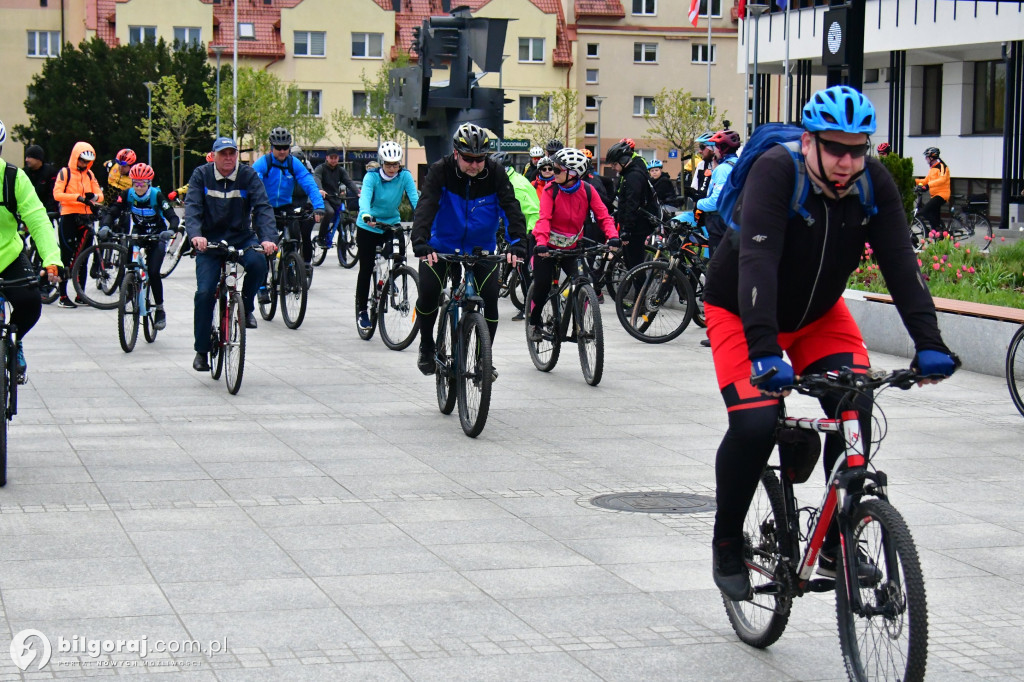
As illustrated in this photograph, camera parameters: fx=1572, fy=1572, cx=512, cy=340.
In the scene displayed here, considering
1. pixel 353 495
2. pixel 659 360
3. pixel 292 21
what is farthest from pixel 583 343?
pixel 292 21

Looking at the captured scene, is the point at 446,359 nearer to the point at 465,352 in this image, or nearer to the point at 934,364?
the point at 465,352

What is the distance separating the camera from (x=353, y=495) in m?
7.75

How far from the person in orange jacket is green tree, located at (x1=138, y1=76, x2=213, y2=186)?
47.9 metres

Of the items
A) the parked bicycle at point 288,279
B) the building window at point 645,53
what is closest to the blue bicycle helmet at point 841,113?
the parked bicycle at point 288,279

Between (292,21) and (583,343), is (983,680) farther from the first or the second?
(292,21)

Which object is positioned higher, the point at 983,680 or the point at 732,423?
the point at 732,423

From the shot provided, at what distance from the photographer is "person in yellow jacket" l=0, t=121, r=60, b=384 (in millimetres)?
8172

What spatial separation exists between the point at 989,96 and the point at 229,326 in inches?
1435

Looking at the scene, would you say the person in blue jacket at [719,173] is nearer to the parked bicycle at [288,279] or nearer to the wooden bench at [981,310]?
the wooden bench at [981,310]

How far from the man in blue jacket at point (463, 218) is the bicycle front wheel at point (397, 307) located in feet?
11.6

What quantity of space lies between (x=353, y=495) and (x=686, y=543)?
1.82 m

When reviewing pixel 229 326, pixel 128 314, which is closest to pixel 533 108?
pixel 128 314

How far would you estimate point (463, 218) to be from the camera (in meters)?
10.7

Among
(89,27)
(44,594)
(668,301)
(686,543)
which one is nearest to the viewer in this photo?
(44,594)
